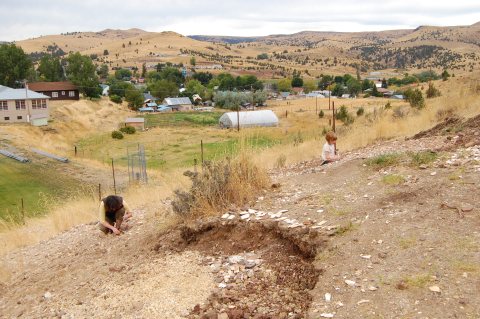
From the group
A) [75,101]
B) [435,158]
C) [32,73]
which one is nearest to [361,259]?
[435,158]

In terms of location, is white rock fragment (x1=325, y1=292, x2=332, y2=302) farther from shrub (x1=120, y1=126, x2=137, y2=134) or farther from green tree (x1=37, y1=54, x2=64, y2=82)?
green tree (x1=37, y1=54, x2=64, y2=82)

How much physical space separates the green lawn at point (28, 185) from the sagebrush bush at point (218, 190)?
9.86 meters

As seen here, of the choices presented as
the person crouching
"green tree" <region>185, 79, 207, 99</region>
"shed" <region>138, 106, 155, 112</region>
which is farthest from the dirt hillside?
"green tree" <region>185, 79, 207, 99</region>

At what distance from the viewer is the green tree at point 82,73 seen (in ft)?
197

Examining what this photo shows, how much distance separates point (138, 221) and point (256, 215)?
8.73 ft

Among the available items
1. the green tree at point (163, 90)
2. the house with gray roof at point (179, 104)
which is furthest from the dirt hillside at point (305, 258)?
the green tree at point (163, 90)

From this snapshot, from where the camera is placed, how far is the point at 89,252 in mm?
7094

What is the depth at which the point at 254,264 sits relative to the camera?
5.18 m

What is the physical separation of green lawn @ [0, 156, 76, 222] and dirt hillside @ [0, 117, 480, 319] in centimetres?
992

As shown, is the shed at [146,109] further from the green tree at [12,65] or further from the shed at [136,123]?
the shed at [136,123]

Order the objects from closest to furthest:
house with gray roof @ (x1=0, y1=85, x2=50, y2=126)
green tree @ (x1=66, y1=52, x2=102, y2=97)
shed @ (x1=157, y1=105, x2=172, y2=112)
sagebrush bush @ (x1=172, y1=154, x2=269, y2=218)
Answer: sagebrush bush @ (x1=172, y1=154, x2=269, y2=218), house with gray roof @ (x1=0, y1=85, x2=50, y2=126), green tree @ (x1=66, y1=52, x2=102, y2=97), shed @ (x1=157, y1=105, x2=172, y2=112)

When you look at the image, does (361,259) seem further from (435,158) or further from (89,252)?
(89,252)

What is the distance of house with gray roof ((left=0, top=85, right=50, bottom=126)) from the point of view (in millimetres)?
42562

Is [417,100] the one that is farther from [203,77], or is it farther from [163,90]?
[203,77]
